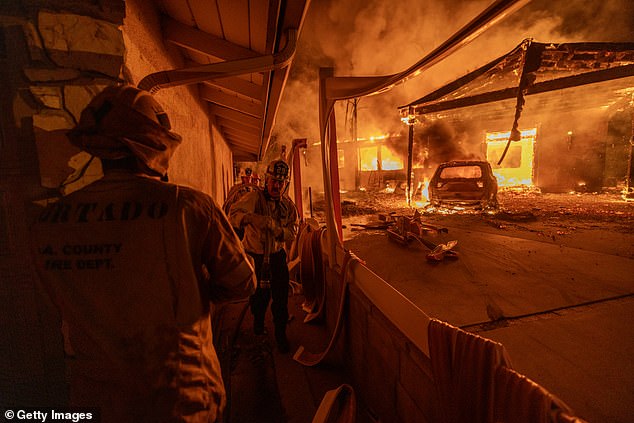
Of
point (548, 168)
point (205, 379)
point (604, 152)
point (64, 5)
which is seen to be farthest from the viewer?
point (548, 168)

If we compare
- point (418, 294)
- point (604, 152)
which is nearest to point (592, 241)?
point (418, 294)

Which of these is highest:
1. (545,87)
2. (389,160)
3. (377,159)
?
(545,87)

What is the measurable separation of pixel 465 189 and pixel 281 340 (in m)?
9.68

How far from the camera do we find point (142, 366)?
113cm

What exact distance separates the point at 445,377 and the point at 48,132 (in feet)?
8.96

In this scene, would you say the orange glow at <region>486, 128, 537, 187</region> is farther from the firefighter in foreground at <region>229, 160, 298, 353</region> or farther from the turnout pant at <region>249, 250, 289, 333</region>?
the turnout pant at <region>249, 250, 289, 333</region>

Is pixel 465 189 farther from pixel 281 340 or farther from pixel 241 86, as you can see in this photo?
pixel 281 340

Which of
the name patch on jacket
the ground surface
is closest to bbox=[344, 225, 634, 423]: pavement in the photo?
the ground surface

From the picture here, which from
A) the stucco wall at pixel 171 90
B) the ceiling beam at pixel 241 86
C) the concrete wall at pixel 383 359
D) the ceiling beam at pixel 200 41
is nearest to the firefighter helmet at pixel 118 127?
the stucco wall at pixel 171 90

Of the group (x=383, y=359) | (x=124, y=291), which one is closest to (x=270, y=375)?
(x=383, y=359)

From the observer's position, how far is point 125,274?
1.13 m

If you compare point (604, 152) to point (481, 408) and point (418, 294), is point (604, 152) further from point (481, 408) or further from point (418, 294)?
point (481, 408)

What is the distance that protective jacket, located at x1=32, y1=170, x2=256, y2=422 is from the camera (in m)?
1.12

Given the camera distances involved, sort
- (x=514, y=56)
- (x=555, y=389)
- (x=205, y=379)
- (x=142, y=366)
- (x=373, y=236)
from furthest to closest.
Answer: (x=514, y=56), (x=373, y=236), (x=555, y=389), (x=205, y=379), (x=142, y=366)
